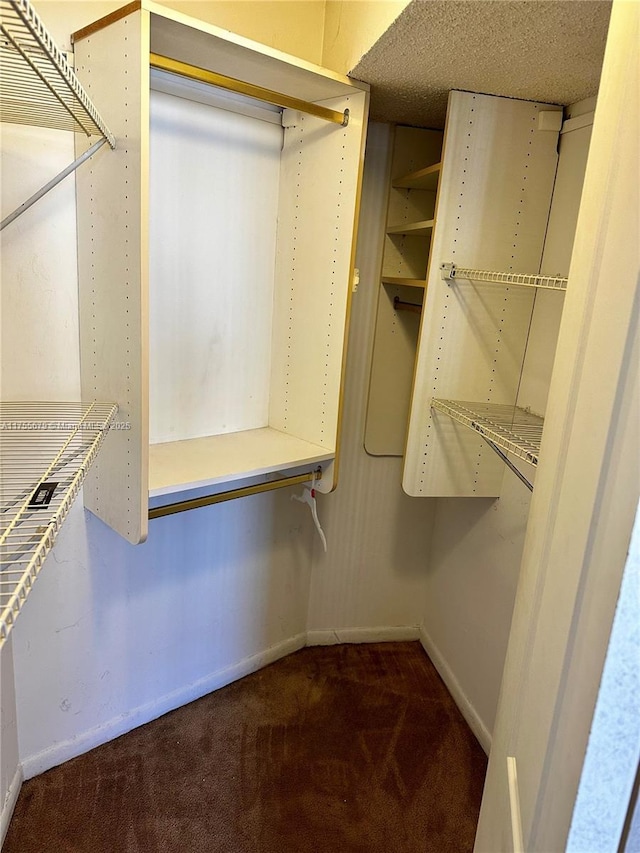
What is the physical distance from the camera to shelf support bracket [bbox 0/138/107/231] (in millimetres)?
1316

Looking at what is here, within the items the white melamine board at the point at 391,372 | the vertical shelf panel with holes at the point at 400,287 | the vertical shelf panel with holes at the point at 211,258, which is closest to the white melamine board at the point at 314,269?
the vertical shelf panel with holes at the point at 211,258

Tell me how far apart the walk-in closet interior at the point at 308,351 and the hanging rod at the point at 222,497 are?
0.5 inches

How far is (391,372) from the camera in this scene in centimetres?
229

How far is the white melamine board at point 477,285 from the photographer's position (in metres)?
1.68

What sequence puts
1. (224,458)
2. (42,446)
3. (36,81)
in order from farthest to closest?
(224,458) → (42,446) → (36,81)

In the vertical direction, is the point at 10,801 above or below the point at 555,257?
below

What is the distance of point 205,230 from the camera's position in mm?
1747

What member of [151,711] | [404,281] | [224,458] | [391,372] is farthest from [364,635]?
[404,281]

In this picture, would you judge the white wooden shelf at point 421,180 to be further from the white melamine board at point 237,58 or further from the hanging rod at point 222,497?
the hanging rod at point 222,497

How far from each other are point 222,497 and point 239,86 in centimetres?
107

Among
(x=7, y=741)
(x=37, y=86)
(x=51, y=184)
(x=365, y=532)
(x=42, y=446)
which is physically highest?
(x=37, y=86)

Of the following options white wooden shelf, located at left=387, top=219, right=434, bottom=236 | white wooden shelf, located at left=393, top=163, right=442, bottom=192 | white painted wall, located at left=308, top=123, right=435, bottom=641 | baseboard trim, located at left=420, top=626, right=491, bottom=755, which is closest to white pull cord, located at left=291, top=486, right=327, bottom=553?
white painted wall, located at left=308, top=123, right=435, bottom=641

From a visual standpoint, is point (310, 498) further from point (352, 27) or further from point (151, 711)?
point (352, 27)

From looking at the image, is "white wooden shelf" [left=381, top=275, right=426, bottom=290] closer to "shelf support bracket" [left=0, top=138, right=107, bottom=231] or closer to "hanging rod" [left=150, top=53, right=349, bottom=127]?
"hanging rod" [left=150, top=53, right=349, bottom=127]
